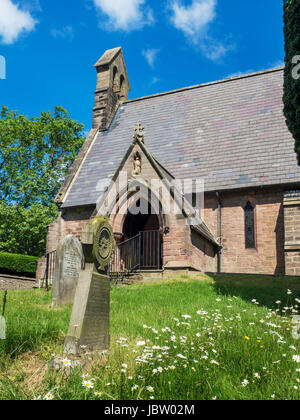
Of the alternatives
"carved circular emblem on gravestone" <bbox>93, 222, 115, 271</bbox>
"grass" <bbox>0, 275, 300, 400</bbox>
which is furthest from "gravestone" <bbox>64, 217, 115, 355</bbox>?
"grass" <bbox>0, 275, 300, 400</bbox>

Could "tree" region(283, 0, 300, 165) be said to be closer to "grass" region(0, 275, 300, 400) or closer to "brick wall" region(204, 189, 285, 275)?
"grass" region(0, 275, 300, 400)

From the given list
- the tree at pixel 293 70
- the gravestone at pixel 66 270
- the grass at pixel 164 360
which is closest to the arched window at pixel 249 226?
the tree at pixel 293 70

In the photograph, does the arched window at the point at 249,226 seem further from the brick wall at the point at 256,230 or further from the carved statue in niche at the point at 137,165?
the carved statue in niche at the point at 137,165

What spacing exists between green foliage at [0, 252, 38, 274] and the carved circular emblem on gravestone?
17624 mm

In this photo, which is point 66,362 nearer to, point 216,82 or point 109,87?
point 216,82

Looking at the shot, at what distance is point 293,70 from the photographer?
9297 mm

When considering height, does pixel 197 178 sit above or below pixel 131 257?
above

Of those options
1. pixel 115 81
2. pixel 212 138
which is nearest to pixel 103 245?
pixel 212 138

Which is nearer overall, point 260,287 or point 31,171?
point 260,287

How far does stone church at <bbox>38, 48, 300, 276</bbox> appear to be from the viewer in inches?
564

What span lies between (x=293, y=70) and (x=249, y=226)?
8.44 metres
